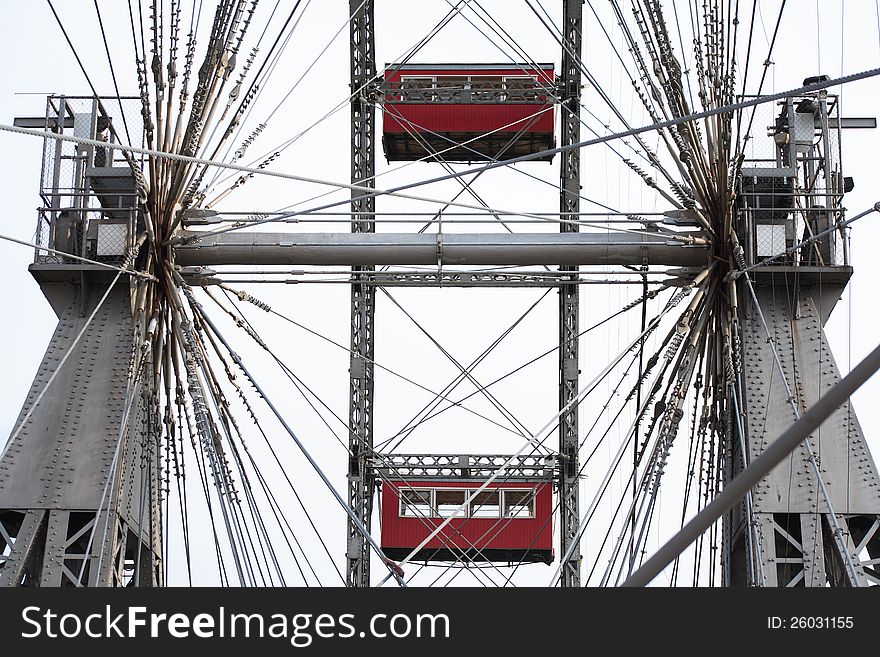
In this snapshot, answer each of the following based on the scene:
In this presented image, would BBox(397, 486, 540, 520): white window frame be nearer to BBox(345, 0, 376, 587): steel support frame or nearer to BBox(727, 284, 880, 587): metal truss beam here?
BBox(345, 0, 376, 587): steel support frame

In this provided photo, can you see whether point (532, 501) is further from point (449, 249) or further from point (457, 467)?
point (449, 249)

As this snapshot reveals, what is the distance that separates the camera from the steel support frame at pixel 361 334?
26.2m

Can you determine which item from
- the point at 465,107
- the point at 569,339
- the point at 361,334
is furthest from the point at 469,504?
the point at 465,107

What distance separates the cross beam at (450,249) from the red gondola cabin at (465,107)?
21.2 ft

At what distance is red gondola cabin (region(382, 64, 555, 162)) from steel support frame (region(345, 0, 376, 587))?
462mm

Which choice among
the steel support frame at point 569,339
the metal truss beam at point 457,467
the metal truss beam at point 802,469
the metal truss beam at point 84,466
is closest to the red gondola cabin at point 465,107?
the steel support frame at point 569,339

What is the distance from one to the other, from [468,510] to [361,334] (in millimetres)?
3356

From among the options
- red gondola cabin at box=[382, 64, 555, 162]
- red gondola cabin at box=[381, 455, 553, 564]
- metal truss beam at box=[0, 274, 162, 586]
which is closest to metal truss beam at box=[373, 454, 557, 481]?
red gondola cabin at box=[381, 455, 553, 564]

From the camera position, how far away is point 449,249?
20.4 meters

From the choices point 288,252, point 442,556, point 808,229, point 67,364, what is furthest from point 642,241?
point 442,556

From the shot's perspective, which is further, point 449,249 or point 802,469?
point 449,249

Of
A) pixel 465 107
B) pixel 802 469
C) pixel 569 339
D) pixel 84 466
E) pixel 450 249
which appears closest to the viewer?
pixel 802 469

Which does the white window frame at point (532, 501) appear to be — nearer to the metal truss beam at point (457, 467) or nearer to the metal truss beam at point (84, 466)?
the metal truss beam at point (457, 467)
